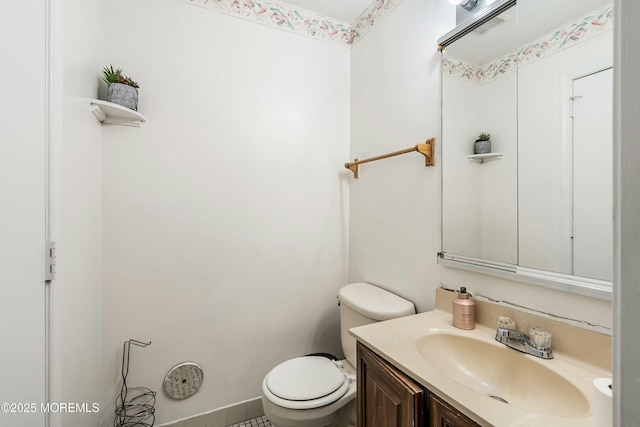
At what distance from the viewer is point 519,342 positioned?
0.89 meters

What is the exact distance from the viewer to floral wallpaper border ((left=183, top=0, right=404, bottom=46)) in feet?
5.13

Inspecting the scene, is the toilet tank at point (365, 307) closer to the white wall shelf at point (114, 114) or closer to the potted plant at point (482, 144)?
the potted plant at point (482, 144)

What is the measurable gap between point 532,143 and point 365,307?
942 mm

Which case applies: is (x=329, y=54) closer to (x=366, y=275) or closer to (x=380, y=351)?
(x=366, y=275)

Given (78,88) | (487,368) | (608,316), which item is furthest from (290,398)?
(78,88)

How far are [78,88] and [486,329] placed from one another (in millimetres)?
1724

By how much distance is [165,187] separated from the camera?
144 cm

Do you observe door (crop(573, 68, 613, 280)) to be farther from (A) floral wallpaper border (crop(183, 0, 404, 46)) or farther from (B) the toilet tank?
(A) floral wallpaper border (crop(183, 0, 404, 46))

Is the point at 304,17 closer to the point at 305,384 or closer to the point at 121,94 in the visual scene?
the point at 121,94

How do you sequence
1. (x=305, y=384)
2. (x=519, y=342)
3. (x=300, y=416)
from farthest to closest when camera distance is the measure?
(x=305, y=384), (x=300, y=416), (x=519, y=342)

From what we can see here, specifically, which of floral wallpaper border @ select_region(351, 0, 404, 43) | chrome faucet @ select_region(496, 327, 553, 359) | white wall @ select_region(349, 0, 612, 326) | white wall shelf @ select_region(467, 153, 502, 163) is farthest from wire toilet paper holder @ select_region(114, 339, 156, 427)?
floral wallpaper border @ select_region(351, 0, 404, 43)

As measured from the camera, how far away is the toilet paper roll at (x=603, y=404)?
0.49 m

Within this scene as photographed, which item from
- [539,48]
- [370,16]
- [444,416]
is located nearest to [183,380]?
[444,416]

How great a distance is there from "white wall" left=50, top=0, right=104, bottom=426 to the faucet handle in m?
1.41
